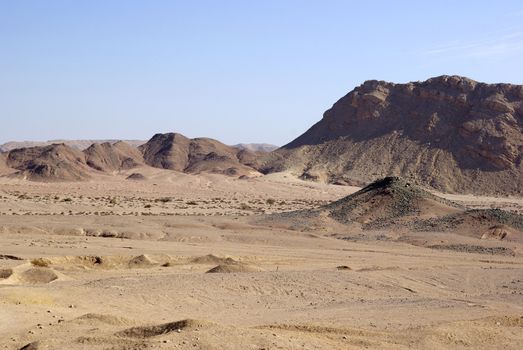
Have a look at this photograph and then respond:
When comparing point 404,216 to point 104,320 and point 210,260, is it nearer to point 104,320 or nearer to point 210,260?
point 210,260

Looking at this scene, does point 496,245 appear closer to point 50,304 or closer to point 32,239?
point 32,239

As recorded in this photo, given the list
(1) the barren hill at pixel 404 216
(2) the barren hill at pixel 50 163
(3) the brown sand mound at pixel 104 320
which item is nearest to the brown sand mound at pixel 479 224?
(1) the barren hill at pixel 404 216

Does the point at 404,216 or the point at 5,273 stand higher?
the point at 404,216

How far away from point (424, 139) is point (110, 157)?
139 ft

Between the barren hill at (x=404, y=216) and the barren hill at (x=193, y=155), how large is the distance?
5267 centimetres

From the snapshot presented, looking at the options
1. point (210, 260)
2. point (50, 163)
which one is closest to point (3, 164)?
point (50, 163)

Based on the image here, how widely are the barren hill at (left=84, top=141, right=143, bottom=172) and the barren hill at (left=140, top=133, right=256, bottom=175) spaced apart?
3550mm

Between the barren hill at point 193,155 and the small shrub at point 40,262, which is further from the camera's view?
the barren hill at point 193,155

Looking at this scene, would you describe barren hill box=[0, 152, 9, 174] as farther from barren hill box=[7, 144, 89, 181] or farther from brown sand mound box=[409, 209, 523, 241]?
brown sand mound box=[409, 209, 523, 241]

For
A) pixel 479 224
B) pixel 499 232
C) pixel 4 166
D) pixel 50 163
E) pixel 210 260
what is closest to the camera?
pixel 210 260

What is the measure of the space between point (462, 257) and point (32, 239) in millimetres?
16305

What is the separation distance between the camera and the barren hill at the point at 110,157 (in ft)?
309

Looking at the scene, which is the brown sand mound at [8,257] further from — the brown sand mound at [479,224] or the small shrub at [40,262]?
the brown sand mound at [479,224]

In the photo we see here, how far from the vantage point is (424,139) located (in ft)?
267
